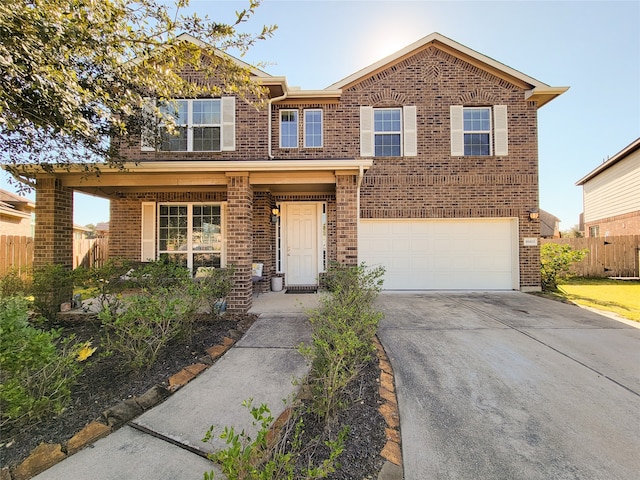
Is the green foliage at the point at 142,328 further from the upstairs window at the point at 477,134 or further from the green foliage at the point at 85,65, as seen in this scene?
the upstairs window at the point at 477,134

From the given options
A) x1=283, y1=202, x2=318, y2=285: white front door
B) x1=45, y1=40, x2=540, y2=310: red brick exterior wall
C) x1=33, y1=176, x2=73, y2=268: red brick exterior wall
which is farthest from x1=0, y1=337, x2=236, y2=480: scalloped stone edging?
x1=283, y1=202, x2=318, y2=285: white front door

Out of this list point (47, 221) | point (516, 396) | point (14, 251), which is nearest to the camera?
point (516, 396)

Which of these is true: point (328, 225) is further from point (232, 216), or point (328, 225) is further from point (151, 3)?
point (151, 3)

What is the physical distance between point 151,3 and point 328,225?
599cm

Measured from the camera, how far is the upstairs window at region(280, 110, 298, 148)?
8594 millimetres

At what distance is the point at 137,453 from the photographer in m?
2.16

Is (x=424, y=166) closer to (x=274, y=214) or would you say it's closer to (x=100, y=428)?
(x=274, y=214)

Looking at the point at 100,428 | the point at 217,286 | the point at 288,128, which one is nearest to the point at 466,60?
the point at 288,128

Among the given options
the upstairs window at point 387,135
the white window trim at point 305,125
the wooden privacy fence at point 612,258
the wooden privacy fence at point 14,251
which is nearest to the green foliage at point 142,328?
the white window trim at point 305,125

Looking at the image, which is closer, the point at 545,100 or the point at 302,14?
the point at 302,14

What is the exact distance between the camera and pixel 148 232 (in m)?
8.20

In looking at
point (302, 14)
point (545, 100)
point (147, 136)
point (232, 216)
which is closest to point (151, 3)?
point (147, 136)

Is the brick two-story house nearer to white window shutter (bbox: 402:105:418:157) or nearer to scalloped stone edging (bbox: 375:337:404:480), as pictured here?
white window shutter (bbox: 402:105:418:157)

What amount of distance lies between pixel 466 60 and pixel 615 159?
40.9 feet
